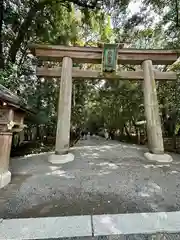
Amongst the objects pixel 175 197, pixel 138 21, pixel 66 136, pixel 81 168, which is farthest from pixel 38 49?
pixel 175 197

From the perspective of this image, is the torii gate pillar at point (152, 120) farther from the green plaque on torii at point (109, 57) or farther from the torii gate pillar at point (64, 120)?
the torii gate pillar at point (64, 120)

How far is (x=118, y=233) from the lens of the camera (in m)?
2.40

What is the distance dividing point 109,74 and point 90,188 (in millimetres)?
4466

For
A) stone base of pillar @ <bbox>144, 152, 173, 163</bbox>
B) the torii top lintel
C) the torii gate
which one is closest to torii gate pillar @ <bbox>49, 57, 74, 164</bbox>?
the torii gate

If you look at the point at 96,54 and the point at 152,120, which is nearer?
the point at 152,120

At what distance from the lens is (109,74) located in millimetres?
7121

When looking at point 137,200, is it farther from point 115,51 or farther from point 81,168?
point 115,51

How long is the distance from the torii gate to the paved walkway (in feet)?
4.07

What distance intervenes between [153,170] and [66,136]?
299 centimetres

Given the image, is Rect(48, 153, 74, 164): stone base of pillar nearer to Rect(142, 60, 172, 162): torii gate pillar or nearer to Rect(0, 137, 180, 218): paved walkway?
Rect(0, 137, 180, 218): paved walkway

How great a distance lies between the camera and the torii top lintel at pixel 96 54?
6957mm

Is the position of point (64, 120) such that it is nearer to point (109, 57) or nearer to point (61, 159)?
point (61, 159)

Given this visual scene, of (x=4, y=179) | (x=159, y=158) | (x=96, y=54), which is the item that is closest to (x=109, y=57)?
(x=96, y=54)

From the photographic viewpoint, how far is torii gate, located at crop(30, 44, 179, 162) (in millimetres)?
6648
